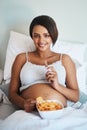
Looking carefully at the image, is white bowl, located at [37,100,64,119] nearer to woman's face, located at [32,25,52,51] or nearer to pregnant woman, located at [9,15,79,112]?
pregnant woman, located at [9,15,79,112]

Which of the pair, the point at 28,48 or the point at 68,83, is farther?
the point at 28,48

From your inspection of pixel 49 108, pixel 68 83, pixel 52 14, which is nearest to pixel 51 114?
pixel 49 108

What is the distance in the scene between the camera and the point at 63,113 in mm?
1293

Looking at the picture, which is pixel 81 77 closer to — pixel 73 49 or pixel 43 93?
pixel 73 49

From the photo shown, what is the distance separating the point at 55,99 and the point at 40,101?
16 cm

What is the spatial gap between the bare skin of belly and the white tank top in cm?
5

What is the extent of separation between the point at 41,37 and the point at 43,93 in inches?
13.8

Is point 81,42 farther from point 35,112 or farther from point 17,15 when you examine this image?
point 35,112

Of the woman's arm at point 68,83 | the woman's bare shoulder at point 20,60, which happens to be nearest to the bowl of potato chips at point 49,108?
the woman's arm at point 68,83

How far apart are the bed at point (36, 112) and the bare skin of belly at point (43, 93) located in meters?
0.11

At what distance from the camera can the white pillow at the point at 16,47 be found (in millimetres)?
1794

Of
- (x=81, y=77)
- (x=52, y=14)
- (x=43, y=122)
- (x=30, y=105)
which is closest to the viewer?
(x=43, y=122)

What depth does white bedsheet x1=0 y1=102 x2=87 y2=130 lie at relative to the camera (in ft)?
3.82

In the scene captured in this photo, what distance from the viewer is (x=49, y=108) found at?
1276 millimetres
